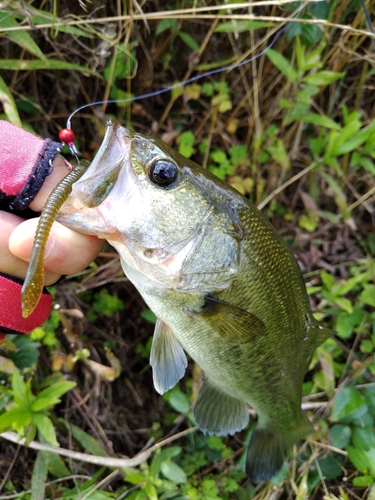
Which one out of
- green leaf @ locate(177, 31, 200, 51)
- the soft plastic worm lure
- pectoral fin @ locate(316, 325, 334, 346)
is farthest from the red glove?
green leaf @ locate(177, 31, 200, 51)

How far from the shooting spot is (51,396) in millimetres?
1704

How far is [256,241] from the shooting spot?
139cm

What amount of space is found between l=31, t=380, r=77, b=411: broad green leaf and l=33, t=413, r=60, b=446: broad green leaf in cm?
3

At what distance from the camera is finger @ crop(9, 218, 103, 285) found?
1150 millimetres

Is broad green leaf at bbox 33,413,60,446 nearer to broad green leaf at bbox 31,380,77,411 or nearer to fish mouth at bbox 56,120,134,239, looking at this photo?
broad green leaf at bbox 31,380,77,411

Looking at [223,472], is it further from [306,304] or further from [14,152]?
[14,152]

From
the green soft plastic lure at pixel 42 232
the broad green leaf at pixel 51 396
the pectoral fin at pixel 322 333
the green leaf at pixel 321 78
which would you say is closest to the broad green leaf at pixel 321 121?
the green leaf at pixel 321 78

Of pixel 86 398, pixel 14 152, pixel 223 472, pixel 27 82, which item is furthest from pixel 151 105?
pixel 223 472

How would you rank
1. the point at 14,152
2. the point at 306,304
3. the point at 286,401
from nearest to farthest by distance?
the point at 14,152, the point at 306,304, the point at 286,401

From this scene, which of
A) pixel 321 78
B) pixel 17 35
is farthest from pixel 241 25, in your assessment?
pixel 17 35

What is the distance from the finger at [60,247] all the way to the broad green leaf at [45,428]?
2.34 feet

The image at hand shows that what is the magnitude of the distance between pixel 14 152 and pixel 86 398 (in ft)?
4.49

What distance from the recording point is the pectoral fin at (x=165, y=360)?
151 centimetres

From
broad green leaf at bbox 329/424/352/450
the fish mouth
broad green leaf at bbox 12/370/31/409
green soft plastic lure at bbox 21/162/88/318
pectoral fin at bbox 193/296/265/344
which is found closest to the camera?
green soft plastic lure at bbox 21/162/88/318
